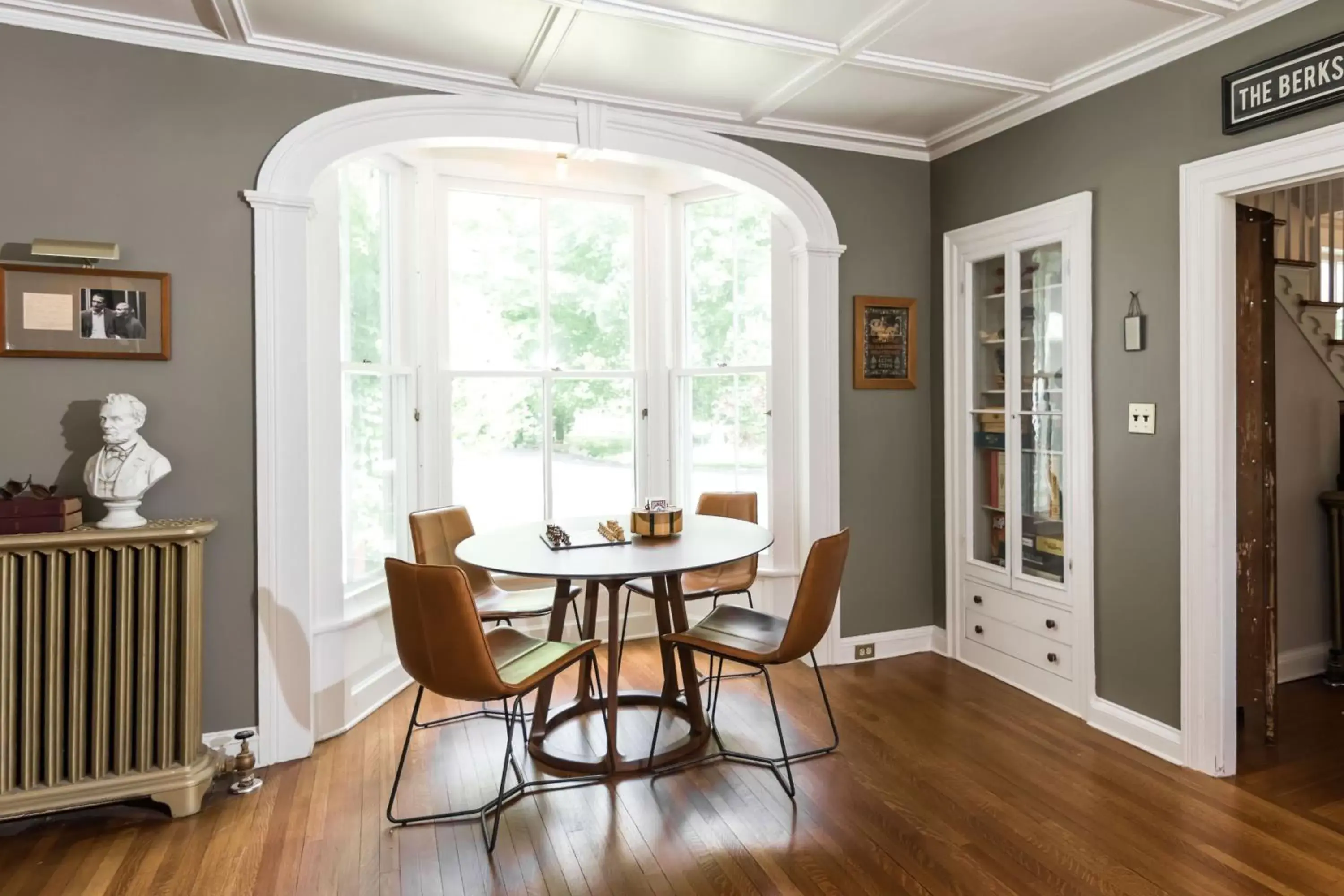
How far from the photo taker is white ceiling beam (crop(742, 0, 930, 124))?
2670 mm

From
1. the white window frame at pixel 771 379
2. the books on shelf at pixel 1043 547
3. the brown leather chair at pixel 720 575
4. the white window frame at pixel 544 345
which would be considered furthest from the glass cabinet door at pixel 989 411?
the white window frame at pixel 544 345

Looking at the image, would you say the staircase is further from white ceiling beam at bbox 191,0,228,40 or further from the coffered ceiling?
white ceiling beam at bbox 191,0,228,40

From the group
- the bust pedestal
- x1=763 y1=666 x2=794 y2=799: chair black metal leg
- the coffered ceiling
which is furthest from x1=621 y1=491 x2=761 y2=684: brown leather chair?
the coffered ceiling

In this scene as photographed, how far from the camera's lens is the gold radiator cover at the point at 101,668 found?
2.46m

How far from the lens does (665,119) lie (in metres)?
3.62

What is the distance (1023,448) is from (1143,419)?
69cm

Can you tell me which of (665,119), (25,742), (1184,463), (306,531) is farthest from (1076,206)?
(25,742)

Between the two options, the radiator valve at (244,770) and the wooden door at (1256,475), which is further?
the wooden door at (1256,475)

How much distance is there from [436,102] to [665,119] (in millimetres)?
1010

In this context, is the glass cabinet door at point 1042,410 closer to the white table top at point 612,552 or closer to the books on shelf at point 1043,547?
the books on shelf at point 1043,547

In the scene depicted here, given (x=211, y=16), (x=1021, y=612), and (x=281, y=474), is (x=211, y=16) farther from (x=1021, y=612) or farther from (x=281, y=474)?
(x=1021, y=612)

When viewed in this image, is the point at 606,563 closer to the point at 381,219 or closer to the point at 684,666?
the point at 684,666

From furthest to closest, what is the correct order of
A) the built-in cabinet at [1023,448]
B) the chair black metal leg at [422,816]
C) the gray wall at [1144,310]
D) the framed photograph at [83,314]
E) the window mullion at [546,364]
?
the window mullion at [546,364] → the built-in cabinet at [1023,448] → the gray wall at [1144,310] → the framed photograph at [83,314] → the chair black metal leg at [422,816]

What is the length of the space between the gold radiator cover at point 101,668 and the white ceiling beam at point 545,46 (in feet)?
6.79
